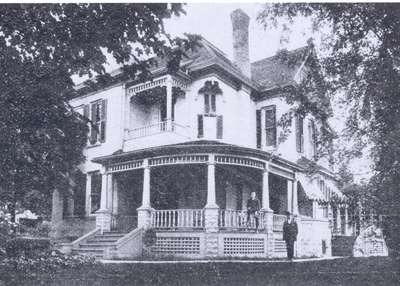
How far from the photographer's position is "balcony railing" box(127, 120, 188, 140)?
1850cm

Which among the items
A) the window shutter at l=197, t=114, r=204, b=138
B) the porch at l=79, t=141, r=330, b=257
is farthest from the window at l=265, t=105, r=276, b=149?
the window shutter at l=197, t=114, r=204, b=138

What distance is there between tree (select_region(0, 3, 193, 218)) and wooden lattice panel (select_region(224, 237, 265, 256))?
29.3 feet

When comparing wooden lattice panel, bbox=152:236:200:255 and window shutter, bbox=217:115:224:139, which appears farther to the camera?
window shutter, bbox=217:115:224:139

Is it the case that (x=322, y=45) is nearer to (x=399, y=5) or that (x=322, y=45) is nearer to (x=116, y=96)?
(x=399, y=5)

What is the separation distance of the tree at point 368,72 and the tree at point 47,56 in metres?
2.54

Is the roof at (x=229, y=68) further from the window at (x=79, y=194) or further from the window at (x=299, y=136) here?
the window at (x=79, y=194)

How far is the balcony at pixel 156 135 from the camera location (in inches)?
725

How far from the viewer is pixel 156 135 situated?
1867cm

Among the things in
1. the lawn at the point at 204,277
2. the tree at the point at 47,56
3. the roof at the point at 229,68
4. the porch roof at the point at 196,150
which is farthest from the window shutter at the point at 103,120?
the tree at the point at 47,56

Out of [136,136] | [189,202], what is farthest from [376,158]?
[136,136]

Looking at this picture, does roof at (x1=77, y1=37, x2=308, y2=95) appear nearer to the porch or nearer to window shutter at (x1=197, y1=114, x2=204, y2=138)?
window shutter at (x1=197, y1=114, x2=204, y2=138)

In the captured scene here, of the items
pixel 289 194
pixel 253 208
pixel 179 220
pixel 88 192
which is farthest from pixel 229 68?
pixel 88 192

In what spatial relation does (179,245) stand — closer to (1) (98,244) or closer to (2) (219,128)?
(1) (98,244)

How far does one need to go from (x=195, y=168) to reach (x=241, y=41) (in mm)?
6563
